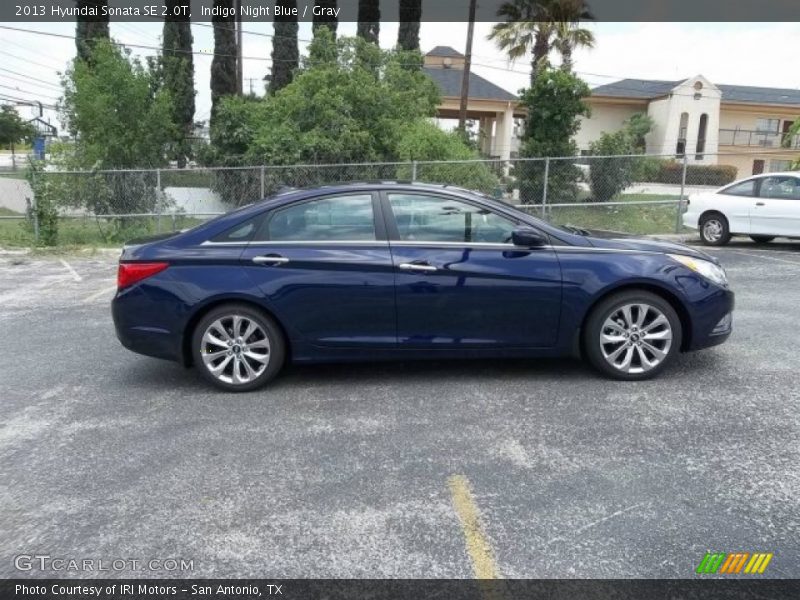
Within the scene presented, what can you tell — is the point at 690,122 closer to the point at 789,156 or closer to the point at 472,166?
the point at 789,156

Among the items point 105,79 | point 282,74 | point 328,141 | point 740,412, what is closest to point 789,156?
point 282,74

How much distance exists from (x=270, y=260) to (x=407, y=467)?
6.30 feet

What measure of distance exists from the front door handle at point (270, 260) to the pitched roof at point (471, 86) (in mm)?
30099

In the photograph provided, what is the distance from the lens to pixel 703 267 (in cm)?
505

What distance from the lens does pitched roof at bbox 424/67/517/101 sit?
34.3 m

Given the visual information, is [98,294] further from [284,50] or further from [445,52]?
[445,52]

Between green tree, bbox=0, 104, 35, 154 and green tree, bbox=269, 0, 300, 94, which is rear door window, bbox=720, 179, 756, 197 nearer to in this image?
green tree, bbox=269, 0, 300, 94

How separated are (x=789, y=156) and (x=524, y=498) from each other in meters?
36.9

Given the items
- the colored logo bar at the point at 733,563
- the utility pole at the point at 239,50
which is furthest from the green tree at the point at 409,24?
the colored logo bar at the point at 733,563

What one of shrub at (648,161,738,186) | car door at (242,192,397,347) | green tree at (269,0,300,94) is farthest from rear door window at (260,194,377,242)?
shrub at (648,161,738,186)

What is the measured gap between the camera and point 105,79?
14.5m

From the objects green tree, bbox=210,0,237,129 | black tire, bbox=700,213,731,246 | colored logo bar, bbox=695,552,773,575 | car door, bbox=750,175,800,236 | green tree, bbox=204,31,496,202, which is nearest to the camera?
colored logo bar, bbox=695,552,773,575

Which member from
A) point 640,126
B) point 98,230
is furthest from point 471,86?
point 98,230

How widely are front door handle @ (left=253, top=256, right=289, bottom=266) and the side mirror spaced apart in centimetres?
166
